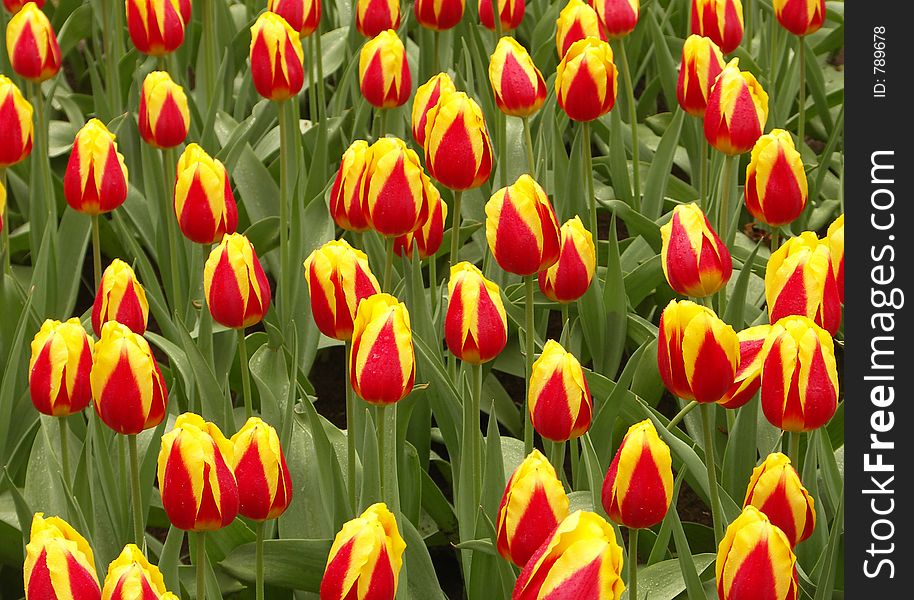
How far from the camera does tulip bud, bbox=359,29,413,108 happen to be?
2.54 m

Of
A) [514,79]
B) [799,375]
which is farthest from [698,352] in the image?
[514,79]

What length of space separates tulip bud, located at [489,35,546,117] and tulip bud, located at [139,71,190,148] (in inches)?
22.0

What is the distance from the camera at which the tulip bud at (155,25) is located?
2775mm

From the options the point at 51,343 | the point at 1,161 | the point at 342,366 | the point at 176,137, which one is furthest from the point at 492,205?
the point at 342,366

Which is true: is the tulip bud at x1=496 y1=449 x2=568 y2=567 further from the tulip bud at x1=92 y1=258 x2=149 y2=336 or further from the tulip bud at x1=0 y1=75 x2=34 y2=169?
the tulip bud at x1=0 y1=75 x2=34 y2=169

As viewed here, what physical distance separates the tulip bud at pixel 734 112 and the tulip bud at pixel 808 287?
2.10ft

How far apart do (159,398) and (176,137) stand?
937 millimetres

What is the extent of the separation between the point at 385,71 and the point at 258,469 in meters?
1.20

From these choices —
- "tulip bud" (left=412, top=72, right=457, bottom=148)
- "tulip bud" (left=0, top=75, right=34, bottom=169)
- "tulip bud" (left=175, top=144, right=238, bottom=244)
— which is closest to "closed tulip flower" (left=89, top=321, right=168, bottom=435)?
"tulip bud" (left=175, top=144, right=238, bottom=244)

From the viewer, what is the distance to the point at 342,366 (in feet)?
9.82

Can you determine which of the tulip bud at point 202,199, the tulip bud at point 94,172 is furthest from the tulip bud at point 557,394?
the tulip bud at point 94,172

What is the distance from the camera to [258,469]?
1523 millimetres

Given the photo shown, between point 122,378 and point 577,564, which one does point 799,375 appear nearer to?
point 577,564

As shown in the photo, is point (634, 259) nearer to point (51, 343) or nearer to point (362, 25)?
point (362, 25)
